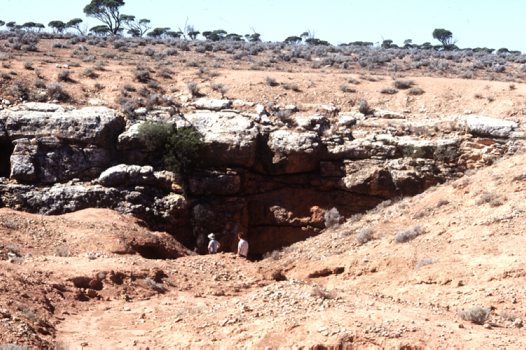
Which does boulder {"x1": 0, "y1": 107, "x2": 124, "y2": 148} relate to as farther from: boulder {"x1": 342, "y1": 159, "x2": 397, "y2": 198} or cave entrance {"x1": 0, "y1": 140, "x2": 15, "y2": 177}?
boulder {"x1": 342, "y1": 159, "x2": 397, "y2": 198}

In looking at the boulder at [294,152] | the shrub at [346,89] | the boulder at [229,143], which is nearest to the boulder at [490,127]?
the boulder at [294,152]

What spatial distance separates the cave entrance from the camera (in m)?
22.0

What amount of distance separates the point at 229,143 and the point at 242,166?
1024 millimetres

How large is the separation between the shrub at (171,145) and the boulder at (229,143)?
46 cm

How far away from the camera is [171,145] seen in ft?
73.6

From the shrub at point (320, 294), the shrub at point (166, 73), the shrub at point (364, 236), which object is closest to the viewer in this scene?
the shrub at point (320, 294)

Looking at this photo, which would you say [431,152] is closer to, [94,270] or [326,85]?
[326,85]

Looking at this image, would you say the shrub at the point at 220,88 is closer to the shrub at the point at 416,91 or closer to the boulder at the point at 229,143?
the boulder at the point at 229,143

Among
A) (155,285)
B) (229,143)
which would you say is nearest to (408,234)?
(155,285)

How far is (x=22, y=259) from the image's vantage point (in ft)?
41.0

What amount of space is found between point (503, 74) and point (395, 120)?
13.4 meters

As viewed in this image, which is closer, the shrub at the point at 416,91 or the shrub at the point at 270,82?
the shrub at the point at 416,91

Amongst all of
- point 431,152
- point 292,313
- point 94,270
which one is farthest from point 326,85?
point 292,313

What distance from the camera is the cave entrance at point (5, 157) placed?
72.3ft
